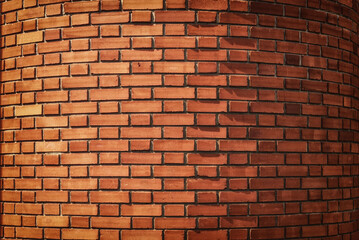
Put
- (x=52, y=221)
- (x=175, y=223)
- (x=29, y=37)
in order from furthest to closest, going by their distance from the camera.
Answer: (x=29, y=37) < (x=52, y=221) < (x=175, y=223)

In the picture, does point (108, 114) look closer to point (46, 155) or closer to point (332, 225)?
point (46, 155)

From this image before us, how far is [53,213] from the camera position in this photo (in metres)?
2.42

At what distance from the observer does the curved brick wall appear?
2334 millimetres

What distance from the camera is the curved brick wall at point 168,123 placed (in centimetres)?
233

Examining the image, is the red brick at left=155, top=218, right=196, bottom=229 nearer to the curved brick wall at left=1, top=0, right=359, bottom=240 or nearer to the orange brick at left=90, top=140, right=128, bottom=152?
the curved brick wall at left=1, top=0, right=359, bottom=240

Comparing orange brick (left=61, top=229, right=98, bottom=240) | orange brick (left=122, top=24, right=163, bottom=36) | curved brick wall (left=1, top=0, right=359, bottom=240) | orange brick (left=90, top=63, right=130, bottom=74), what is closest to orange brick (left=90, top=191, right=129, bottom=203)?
curved brick wall (left=1, top=0, right=359, bottom=240)

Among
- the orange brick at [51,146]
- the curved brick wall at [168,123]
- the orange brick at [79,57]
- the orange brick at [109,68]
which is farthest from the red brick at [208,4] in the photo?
the orange brick at [51,146]

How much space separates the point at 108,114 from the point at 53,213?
736 mm

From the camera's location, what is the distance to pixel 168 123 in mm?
2338

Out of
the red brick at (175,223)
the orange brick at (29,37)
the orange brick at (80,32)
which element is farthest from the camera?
the orange brick at (29,37)

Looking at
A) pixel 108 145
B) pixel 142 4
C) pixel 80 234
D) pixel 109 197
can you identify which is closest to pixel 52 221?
pixel 80 234

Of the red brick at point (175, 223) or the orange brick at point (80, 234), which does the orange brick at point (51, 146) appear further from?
the red brick at point (175, 223)

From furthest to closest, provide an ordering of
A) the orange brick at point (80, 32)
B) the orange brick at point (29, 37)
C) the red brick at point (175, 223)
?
the orange brick at point (29, 37), the orange brick at point (80, 32), the red brick at point (175, 223)

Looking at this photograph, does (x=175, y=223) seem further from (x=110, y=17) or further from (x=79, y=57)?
(x=110, y=17)
